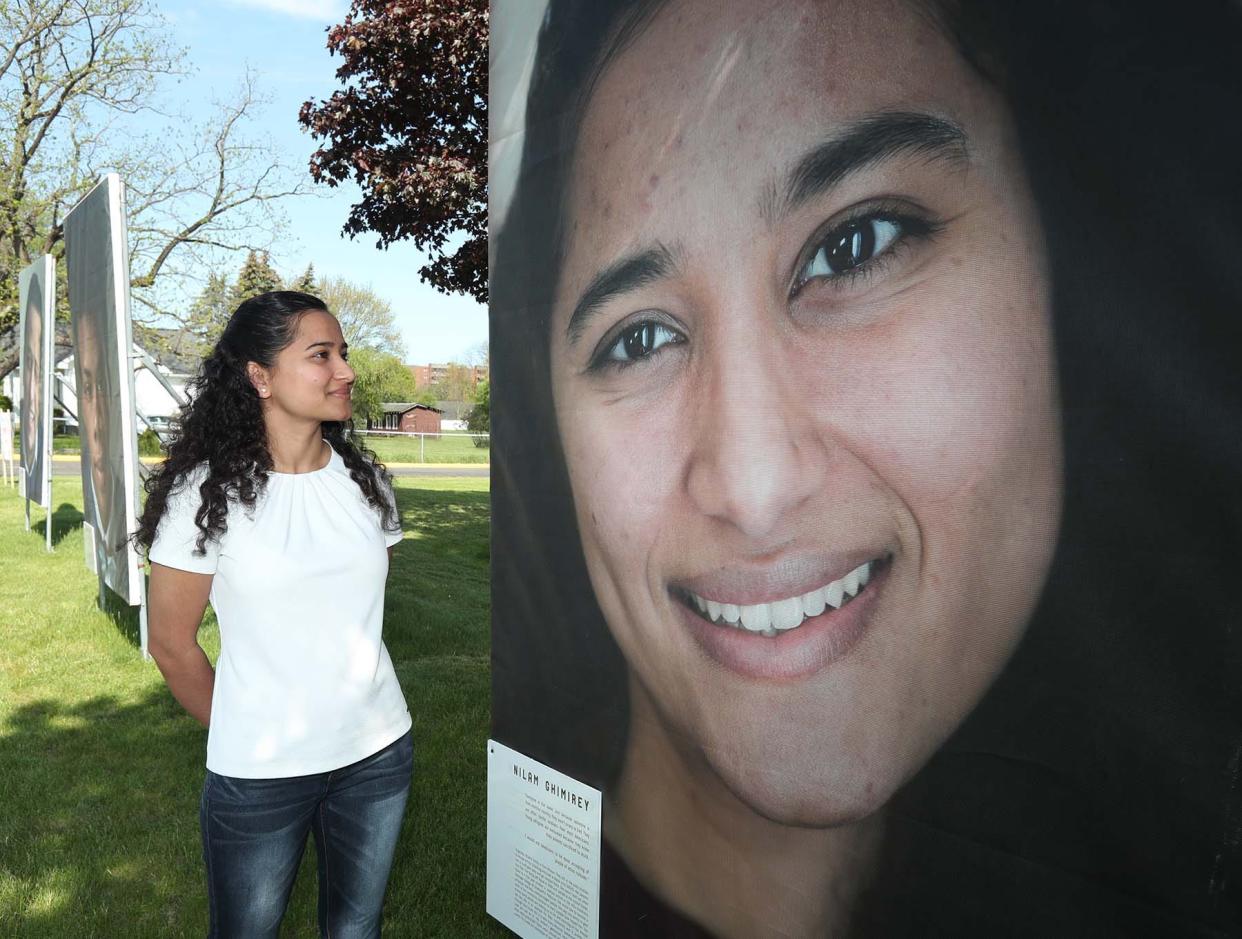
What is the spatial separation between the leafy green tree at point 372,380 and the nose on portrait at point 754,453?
4669cm

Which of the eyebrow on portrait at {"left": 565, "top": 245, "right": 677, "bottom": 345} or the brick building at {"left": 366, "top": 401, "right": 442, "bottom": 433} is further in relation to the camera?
the brick building at {"left": 366, "top": 401, "right": 442, "bottom": 433}

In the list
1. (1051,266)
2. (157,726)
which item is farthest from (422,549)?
(1051,266)

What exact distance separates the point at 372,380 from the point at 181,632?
A: 175 ft

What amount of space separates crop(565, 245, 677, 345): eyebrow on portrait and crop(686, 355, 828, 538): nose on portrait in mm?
318

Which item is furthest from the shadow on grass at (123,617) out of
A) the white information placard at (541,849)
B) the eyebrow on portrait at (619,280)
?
the eyebrow on portrait at (619,280)

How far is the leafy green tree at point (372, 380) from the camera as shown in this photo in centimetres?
5156

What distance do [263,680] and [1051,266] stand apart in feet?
5.74

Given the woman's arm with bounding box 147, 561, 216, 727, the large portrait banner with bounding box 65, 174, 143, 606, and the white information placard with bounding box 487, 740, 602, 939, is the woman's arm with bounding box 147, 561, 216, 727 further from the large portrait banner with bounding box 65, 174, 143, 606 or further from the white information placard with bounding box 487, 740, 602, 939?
the large portrait banner with bounding box 65, 174, 143, 606

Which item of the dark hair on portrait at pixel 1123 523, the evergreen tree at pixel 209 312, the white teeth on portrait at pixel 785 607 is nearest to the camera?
the dark hair on portrait at pixel 1123 523

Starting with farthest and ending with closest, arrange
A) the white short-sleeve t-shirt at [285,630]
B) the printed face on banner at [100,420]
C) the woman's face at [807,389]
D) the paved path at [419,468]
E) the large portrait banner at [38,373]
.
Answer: the paved path at [419,468] → the large portrait banner at [38,373] → the printed face on banner at [100,420] → the white short-sleeve t-shirt at [285,630] → the woman's face at [807,389]

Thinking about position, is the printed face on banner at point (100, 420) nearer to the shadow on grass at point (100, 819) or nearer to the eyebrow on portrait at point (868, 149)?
the shadow on grass at point (100, 819)

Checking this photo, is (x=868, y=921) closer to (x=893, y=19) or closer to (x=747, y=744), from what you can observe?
(x=747, y=744)

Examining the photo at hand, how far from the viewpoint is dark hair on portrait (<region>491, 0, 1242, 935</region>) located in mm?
1255

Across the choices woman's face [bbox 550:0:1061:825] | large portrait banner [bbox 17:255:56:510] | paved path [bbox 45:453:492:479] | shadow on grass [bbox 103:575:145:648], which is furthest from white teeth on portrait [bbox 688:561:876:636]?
paved path [bbox 45:453:492:479]
